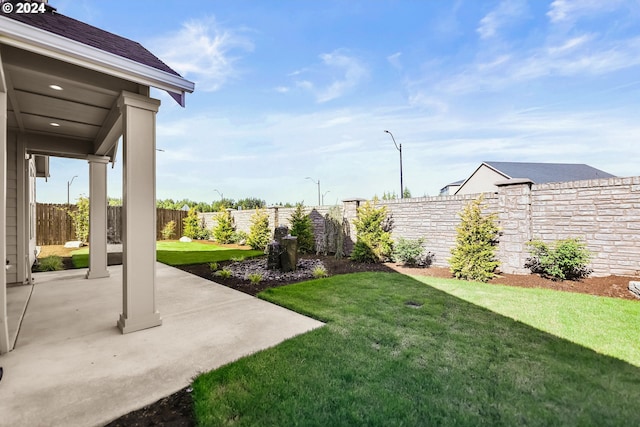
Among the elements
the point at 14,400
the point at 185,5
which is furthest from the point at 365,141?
the point at 14,400

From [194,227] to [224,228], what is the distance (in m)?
3.78

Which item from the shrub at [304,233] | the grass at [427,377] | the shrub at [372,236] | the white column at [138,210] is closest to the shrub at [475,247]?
the shrub at [372,236]

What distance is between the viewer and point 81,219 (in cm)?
1386

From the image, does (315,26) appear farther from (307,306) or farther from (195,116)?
(307,306)

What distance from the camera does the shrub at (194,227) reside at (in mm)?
17969

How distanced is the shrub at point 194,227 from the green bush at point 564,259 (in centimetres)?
1674

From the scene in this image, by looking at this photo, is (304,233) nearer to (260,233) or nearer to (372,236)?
(260,233)

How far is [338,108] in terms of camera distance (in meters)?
13.4

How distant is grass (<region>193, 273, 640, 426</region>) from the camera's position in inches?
77.0

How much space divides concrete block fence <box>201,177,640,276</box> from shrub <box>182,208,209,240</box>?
13439 millimetres

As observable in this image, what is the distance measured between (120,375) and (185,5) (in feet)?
26.0

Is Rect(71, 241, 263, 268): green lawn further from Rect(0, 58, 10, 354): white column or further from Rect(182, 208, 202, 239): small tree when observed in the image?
Rect(182, 208, 202, 239): small tree

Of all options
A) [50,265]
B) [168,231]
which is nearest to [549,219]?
[50,265]

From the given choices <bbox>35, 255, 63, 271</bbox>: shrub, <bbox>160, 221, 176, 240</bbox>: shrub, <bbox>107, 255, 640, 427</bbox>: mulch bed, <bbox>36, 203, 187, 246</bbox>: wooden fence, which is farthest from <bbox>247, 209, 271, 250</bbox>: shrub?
<bbox>36, 203, 187, 246</bbox>: wooden fence
